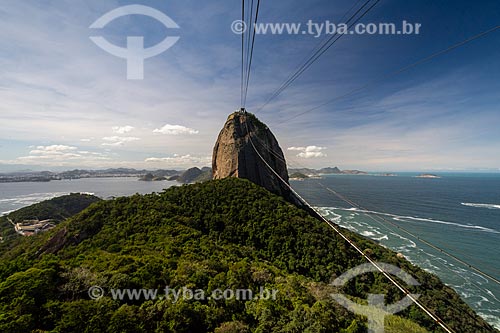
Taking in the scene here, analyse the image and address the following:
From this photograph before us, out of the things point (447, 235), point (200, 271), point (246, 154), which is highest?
point (246, 154)

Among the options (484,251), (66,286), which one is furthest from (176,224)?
(484,251)

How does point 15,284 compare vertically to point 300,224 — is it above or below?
above

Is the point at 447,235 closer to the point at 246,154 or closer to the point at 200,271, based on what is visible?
the point at 246,154

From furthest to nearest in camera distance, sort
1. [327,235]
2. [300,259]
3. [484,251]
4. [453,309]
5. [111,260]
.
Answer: [484,251], [327,235], [300,259], [453,309], [111,260]

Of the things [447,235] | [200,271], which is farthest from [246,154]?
[447,235]

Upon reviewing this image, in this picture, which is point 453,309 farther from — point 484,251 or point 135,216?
point 135,216

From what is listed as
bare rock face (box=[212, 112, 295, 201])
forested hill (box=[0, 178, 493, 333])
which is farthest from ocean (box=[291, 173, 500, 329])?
bare rock face (box=[212, 112, 295, 201])

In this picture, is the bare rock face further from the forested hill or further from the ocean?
the ocean
